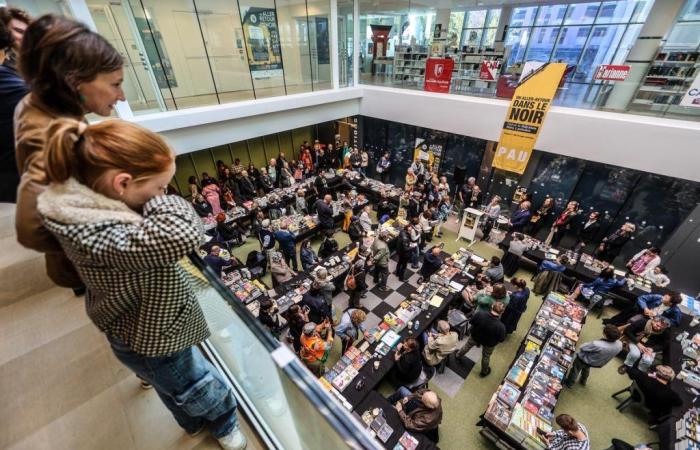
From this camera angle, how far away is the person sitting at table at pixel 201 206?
8.78 metres

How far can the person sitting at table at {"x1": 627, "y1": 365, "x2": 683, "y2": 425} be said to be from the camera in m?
4.30

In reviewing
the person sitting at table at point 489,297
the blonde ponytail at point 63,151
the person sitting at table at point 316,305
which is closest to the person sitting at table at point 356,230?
the person sitting at table at point 316,305

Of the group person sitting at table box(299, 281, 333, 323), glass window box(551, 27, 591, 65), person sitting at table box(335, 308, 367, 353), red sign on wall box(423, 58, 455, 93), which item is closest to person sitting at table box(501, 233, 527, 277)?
person sitting at table box(335, 308, 367, 353)

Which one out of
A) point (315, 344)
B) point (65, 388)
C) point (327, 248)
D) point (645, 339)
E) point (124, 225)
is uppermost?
point (124, 225)

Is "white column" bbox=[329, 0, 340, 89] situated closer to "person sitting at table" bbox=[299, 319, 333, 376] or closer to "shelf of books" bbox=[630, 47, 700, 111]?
"shelf of books" bbox=[630, 47, 700, 111]

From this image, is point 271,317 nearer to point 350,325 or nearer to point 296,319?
point 296,319

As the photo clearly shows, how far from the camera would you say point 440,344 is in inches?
184

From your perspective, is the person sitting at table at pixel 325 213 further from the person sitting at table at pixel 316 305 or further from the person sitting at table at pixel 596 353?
the person sitting at table at pixel 596 353

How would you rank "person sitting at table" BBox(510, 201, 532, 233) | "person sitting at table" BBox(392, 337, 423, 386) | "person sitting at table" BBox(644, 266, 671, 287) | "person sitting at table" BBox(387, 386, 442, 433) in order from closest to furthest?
1. "person sitting at table" BBox(387, 386, 442, 433)
2. "person sitting at table" BBox(392, 337, 423, 386)
3. "person sitting at table" BBox(644, 266, 671, 287)
4. "person sitting at table" BBox(510, 201, 532, 233)

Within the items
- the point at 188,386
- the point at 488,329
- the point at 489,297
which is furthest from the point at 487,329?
the point at 188,386

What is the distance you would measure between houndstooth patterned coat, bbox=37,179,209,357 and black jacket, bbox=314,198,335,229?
7076 millimetres

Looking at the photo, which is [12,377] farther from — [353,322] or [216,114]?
[216,114]

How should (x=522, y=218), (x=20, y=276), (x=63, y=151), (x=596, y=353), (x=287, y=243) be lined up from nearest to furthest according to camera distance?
(x=63, y=151) < (x=20, y=276) < (x=596, y=353) < (x=287, y=243) < (x=522, y=218)

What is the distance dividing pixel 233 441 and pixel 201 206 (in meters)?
8.25
